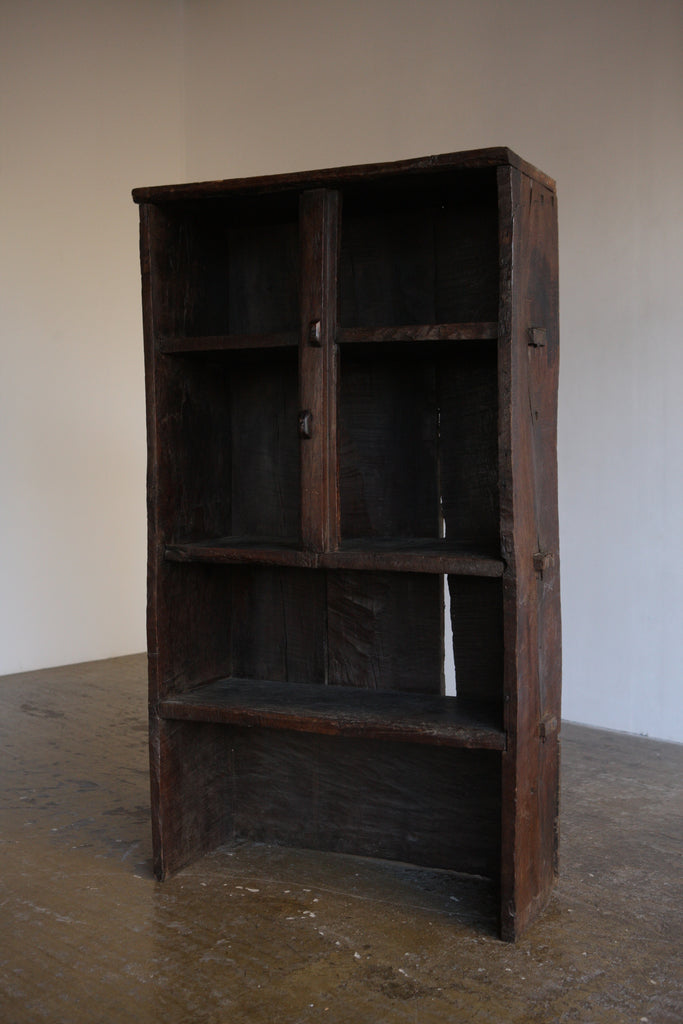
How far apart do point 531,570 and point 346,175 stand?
3.18ft

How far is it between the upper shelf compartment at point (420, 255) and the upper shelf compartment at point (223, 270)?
162mm

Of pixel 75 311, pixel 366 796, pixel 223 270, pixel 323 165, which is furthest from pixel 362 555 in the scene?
pixel 75 311

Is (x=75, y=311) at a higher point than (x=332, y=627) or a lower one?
higher

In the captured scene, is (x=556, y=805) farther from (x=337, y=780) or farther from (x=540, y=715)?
(x=337, y=780)

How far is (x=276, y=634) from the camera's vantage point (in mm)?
2898

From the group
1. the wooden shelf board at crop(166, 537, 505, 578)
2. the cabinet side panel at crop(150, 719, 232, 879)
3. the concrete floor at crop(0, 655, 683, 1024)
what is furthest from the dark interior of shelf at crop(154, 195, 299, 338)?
the concrete floor at crop(0, 655, 683, 1024)

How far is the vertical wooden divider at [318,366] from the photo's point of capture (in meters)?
2.42

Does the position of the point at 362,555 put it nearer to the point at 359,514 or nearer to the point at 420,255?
the point at 359,514

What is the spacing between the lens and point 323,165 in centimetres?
523

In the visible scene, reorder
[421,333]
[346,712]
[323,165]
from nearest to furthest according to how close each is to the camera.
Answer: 1. [421,333]
2. [346,712]
3. [323,165]

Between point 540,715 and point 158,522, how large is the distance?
102cm

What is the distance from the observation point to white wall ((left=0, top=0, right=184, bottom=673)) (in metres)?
5.31

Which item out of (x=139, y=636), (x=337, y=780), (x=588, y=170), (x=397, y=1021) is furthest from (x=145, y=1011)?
(x=139, y=636)

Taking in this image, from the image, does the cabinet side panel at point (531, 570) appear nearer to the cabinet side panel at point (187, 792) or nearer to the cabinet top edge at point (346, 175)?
the cabinet top edge at point (346, 175)
